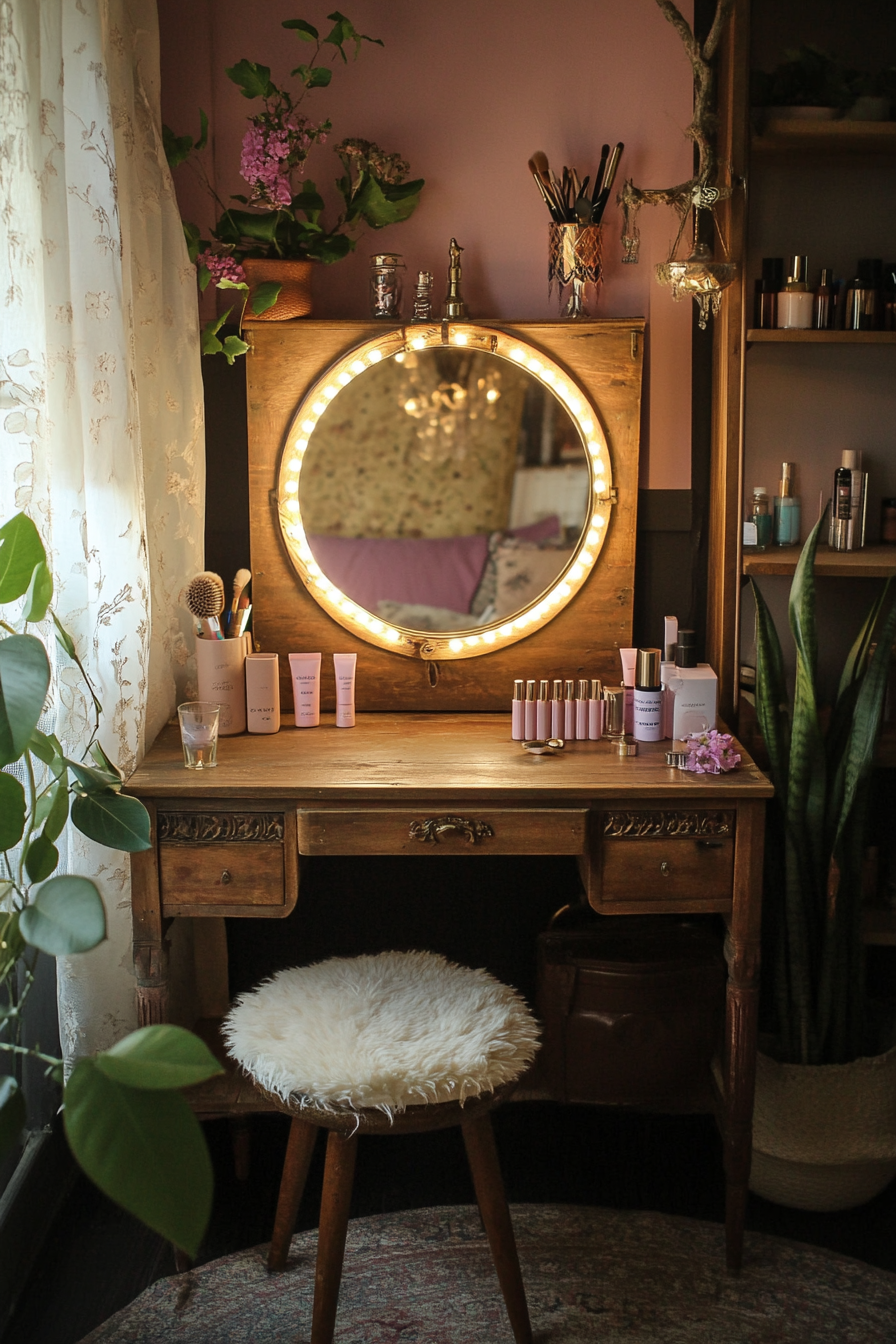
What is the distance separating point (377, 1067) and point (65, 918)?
2.27 ft

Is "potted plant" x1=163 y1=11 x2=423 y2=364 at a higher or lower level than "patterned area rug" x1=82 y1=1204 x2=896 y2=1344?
higher

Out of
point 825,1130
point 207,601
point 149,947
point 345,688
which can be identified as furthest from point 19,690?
point 825,1130

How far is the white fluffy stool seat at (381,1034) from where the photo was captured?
5.39 ft

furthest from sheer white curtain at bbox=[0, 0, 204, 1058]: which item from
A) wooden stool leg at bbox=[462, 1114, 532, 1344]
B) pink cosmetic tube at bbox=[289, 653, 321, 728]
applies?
wooden stool leg at bbox=[462, 1114, 532, 1344]

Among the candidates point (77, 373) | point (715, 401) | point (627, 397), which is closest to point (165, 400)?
point (77, 373)

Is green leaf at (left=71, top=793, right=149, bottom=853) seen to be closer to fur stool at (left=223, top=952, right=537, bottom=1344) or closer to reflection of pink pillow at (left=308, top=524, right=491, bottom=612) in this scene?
fur stool at (left=223, top=952, right=537, bottom=1344)

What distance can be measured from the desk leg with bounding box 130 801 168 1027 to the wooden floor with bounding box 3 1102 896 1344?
0.47m

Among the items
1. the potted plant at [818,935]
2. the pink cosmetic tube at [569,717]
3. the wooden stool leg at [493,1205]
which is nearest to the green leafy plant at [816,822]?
the potted plant at [818,935]

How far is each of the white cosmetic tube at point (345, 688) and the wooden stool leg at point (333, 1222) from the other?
82cm

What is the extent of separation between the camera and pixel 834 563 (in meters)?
2.16

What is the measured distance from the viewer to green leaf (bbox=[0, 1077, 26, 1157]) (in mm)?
1111

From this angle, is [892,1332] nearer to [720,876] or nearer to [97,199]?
[720,876]

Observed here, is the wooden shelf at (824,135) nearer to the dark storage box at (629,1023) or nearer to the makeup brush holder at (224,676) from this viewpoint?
the makeup brush holder at (224,676)

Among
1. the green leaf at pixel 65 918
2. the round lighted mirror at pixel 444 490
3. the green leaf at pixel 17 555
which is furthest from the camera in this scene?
the round lighted mirror at pixel 444 490
